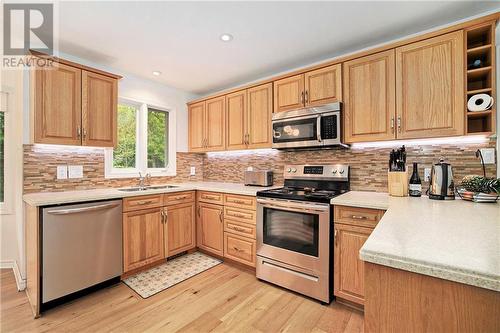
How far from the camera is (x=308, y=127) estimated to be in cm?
253

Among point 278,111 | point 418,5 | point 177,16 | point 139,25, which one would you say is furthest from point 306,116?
point 139,25

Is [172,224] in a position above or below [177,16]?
below

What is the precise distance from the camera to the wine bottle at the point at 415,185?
80.7 inches

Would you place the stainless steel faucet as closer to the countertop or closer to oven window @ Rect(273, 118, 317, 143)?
oven window @ Rect(273, 118, 317, 143)

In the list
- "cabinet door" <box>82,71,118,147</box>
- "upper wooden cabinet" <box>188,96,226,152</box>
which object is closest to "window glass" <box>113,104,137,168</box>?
"cabinet door" <box>82,71,118,147</box>

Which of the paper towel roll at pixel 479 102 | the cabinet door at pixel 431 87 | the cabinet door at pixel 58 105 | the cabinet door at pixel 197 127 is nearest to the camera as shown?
the paper towel roll at pixel 479 102

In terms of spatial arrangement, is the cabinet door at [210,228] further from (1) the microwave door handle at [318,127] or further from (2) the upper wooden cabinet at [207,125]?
(1) the microwave door handle at [318,127]

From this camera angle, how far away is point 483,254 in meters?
0.75

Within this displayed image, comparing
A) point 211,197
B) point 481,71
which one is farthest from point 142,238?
point 481,71

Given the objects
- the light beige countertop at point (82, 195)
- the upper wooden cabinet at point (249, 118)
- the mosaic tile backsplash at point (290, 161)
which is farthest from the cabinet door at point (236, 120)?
the light beige countertop at point (82, 195)

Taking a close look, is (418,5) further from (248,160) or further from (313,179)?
(248,160)

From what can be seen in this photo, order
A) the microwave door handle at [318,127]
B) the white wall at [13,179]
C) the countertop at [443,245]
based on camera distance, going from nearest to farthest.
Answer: the countertop at [443,245], the white wall at [13,179], the microwave door handle at [318,127]

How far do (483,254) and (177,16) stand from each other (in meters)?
2.35

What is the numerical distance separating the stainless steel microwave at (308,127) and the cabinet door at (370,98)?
0.12 meters
